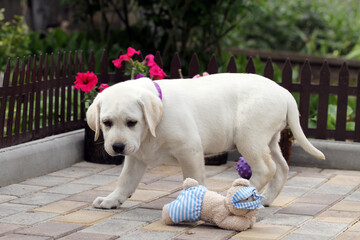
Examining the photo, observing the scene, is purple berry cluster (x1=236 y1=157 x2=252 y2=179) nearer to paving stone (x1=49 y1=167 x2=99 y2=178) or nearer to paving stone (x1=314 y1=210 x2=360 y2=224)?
paving stone (x1=314 y1=210 x2=360 y2=224)

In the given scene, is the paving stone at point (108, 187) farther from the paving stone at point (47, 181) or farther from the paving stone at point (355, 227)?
the paving stone at point (355, 227)

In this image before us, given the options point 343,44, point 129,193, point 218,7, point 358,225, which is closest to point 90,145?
point 129,193

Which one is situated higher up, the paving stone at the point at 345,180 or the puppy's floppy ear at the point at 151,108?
the puppy's floppy ear at the point at 151,108

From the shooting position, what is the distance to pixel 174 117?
16.9 ft

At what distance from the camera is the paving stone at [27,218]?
16.7 ft

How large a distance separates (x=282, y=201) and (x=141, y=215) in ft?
4.12

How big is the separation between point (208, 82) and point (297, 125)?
0.77 metres

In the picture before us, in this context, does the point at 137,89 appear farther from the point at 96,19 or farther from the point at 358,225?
the point at 96,19

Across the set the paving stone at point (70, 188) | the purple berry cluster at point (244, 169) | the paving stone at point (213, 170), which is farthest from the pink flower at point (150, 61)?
the paving stone at point (70, 188)

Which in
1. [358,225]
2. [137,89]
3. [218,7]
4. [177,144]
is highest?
[218,7]

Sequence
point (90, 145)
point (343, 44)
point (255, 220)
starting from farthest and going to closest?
point (343, 44) → point (90, 145) → point (255, 220)

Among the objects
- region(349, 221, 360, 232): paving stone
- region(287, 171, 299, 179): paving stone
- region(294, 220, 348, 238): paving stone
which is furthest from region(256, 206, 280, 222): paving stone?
region(287, 171, 299, 179): paving stone

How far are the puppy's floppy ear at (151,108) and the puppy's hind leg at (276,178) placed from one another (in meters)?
1.11

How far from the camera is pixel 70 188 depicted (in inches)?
245
